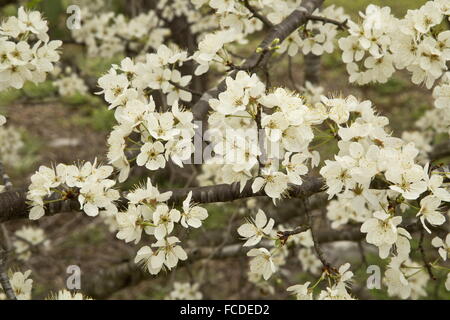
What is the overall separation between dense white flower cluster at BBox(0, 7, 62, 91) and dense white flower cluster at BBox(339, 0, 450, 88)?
143 centimetres

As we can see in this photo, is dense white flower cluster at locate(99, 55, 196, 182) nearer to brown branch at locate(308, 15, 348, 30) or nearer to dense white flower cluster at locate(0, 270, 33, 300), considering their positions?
dense white flower cluster at locate(0, 270, 33, 300)

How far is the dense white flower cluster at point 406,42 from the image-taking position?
2.08 metres

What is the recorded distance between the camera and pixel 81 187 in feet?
5.98

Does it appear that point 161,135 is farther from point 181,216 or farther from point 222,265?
point 222,265

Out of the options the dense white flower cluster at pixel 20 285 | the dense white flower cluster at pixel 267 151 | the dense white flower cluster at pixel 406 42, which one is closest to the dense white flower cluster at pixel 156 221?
the dense white flower cluster at pixel 267 151

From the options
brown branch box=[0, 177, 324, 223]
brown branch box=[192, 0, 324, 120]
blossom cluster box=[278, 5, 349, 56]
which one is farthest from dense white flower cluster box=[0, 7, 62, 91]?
blossom cluster box=[278, 5, 349, 56]

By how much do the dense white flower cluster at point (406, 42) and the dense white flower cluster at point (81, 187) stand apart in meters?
1.33

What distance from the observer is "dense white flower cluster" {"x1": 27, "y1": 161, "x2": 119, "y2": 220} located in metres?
1.80

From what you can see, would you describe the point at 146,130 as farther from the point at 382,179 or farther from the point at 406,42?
the point at 406,42

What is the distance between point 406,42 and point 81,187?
1536mm

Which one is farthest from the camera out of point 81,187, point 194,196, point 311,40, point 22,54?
point 311,40

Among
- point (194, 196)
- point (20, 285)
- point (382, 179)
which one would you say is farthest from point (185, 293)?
point (382, 179)

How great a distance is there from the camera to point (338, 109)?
189cm

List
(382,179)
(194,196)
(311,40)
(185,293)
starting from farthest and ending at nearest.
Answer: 1. (185,293)
2. (311,40)
3. (194,196)
4. (382,179)
